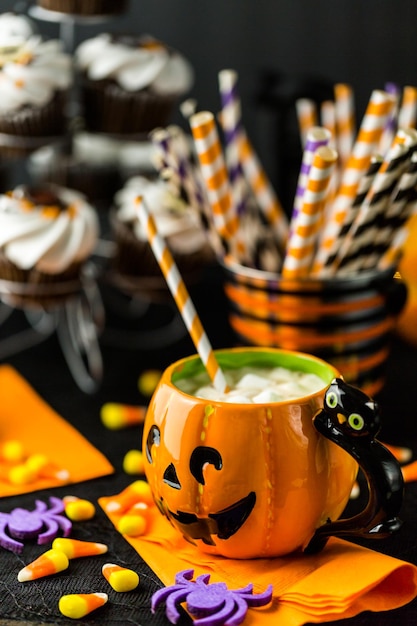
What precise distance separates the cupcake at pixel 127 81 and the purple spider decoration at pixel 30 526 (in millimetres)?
628

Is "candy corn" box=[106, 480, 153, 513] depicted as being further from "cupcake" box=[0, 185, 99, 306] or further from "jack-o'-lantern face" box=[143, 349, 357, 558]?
"cupcake" box=[0, 185, 99, 306]

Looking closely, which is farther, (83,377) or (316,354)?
(83,377)

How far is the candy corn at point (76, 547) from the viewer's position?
919 mm

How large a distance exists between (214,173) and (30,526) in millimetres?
459

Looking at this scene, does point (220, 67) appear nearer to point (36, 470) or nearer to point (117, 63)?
point (117, 63)

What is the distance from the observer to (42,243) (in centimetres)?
126

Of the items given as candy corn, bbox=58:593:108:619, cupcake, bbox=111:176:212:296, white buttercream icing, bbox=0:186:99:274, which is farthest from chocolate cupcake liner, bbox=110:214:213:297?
candy corn, bbox=58:593:108:619

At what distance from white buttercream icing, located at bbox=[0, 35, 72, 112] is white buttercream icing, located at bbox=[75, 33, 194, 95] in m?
0.07

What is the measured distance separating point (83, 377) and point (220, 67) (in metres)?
0.60

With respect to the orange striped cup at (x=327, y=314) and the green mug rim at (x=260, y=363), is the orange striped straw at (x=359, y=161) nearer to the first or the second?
the orange striped cup at (x=327, y=314)

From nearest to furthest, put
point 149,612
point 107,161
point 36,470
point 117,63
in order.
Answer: point 149,612 < point 36,470 < point 117,63 < point 107,161

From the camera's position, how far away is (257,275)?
1136 mm

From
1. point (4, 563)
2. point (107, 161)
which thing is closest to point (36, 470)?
point (4, 563)

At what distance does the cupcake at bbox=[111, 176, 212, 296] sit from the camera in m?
1.38
